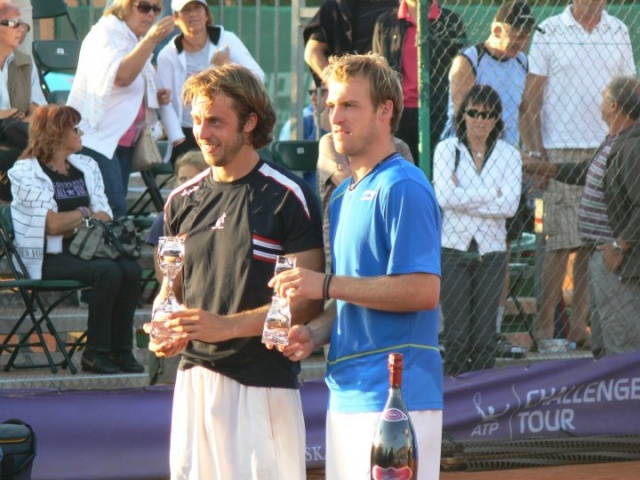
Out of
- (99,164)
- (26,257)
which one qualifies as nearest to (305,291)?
(26,257)

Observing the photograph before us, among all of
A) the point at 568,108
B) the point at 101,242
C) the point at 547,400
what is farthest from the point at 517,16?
the point at 101,242

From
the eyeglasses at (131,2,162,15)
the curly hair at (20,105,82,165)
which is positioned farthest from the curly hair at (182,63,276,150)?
the eyeglasses at (131,2,162,15)

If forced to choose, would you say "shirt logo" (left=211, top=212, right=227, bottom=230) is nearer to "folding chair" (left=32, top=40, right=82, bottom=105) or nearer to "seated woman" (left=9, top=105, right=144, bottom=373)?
"seated woman" (left=9, top=105, right=144, bottom=373)

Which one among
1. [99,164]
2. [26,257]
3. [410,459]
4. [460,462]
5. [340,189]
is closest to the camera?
[410,459]

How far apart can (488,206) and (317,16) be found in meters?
2.07

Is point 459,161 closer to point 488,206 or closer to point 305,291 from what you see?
point 488,206

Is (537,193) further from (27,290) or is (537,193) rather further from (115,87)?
(27,290)

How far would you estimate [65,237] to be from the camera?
815 cm

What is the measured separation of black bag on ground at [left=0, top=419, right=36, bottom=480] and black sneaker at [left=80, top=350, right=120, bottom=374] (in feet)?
7.74

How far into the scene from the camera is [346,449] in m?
3.89

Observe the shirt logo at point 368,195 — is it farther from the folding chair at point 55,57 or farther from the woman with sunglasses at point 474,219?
the folding chair at point 55,57

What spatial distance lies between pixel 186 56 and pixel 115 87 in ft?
2.65

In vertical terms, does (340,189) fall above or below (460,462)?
above

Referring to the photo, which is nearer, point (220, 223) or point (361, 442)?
point (361, 442)
